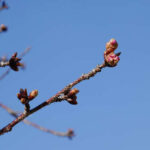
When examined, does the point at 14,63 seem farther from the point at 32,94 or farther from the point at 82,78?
the point at 82,78

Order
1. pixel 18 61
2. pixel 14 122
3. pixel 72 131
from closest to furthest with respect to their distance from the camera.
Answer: pixel 14 122 → pixel 18 61 → pixel 72 131

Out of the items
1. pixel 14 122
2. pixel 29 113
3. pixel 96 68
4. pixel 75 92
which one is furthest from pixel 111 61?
pixel 14 122

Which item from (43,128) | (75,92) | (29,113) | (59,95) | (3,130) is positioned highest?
(43,128)

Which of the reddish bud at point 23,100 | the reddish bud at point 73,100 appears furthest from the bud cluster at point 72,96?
the reddish bud at point 23,100

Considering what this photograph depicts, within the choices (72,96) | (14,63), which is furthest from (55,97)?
(14,63)

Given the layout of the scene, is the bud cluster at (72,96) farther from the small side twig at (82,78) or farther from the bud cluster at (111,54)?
the bud cluster at (111,54)

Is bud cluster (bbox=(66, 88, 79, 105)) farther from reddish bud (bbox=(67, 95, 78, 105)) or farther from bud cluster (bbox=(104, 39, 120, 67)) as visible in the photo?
bud cluster (bbox=(104, 39, 120, 67))

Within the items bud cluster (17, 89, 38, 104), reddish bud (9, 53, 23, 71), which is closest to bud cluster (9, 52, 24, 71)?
reddish bud (9, 53, 23, 71)

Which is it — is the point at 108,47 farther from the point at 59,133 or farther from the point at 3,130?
the point at 59,133
